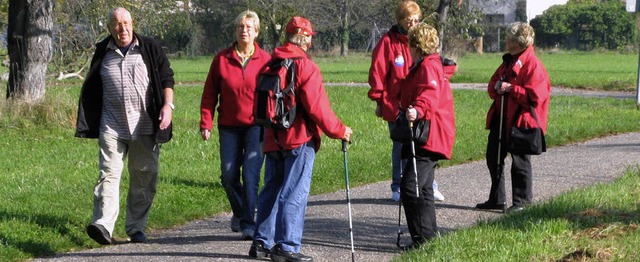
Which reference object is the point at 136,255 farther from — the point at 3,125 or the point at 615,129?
the point at 615,129

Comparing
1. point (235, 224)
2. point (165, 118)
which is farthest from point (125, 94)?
point (235, 224)

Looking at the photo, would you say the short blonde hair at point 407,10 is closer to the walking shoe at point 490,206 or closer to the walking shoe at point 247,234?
the walking shoe at point 490,206

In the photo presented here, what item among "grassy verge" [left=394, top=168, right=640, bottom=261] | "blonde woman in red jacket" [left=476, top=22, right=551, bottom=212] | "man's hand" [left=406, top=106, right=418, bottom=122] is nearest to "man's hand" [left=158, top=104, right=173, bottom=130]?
"man's hand" [left=406, top=106, right=418, bottom=122]

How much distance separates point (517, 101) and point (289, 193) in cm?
280

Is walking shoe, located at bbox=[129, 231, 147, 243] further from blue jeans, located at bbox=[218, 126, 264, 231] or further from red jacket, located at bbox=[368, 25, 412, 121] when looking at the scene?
red jacket, located at bbox=[368, 25, 412, 121]

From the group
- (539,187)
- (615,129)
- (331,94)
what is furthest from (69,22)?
(539,187)

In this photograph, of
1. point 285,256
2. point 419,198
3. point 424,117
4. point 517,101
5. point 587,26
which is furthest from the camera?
point 587,26

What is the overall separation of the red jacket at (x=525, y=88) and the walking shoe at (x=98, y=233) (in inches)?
138

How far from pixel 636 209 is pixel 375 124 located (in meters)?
9.91

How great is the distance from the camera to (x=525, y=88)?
9.48m

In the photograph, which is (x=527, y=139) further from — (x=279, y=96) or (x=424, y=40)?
(x=279, y=96)

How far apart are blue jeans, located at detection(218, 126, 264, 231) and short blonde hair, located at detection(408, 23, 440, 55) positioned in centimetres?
143

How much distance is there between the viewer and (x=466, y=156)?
1392 centimetres

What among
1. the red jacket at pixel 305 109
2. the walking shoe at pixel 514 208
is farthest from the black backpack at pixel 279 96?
the walking shoe at pixel 514 208
